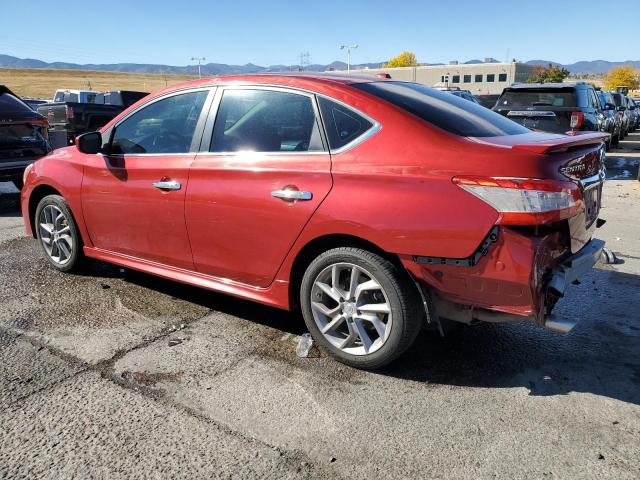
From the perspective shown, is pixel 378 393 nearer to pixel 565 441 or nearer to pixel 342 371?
pixel 342 371

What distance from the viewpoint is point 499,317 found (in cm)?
290

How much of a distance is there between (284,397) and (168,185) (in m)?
1.78

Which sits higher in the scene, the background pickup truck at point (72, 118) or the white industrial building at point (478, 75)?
the white industrial building at point (478, 75)

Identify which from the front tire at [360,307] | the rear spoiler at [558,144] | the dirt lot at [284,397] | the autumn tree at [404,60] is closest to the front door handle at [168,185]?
the dirt lot at [284,397]

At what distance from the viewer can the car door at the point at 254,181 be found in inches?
130

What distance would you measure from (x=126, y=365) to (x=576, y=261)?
2752 mm

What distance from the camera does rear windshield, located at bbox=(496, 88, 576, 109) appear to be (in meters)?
11.5

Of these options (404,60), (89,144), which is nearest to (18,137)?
(89,144)

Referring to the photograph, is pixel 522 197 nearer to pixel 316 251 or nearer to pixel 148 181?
pixel 316 251

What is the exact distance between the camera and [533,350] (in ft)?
11.8

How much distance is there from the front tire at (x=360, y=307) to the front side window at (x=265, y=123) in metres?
0.76

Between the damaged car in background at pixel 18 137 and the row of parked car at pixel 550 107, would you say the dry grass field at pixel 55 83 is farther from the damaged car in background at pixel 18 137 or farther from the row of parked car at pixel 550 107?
the row of parked car at pixel 550 107

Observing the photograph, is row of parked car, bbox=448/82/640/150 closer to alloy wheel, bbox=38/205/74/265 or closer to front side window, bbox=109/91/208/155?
front side window, bbox=109/91/208/155

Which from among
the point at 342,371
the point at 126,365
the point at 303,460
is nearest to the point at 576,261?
the point at 342,371
